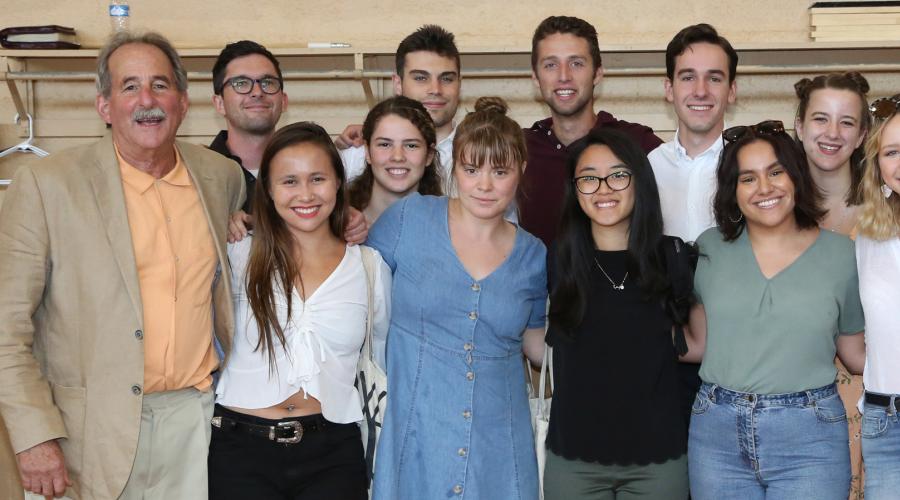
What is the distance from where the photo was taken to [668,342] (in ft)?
8.64

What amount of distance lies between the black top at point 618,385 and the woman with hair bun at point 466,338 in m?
0.15

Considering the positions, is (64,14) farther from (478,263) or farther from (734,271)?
(734,271)

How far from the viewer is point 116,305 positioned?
2428mm

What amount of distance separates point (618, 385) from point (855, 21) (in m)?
2.67

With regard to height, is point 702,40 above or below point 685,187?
above

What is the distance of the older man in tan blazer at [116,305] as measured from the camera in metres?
2.37

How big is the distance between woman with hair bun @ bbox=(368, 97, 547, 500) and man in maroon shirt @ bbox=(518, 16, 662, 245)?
79cm

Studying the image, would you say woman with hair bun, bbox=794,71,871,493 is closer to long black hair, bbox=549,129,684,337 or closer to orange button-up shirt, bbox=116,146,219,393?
long black hair, bbox=549,129,684,337

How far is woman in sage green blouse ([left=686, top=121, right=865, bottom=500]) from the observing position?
241 centimetres

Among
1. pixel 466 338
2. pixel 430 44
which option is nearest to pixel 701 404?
pixel 466 338

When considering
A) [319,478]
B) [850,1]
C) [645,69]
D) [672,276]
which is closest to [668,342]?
[672,276]

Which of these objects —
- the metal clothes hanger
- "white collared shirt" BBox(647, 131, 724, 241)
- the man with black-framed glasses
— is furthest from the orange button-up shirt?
the metal clothes hanger

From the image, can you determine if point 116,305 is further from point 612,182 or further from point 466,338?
point 612,182

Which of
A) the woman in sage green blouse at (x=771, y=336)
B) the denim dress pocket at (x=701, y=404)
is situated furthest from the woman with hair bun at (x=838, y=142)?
the denim dress pocket at (x=701, y=404)
